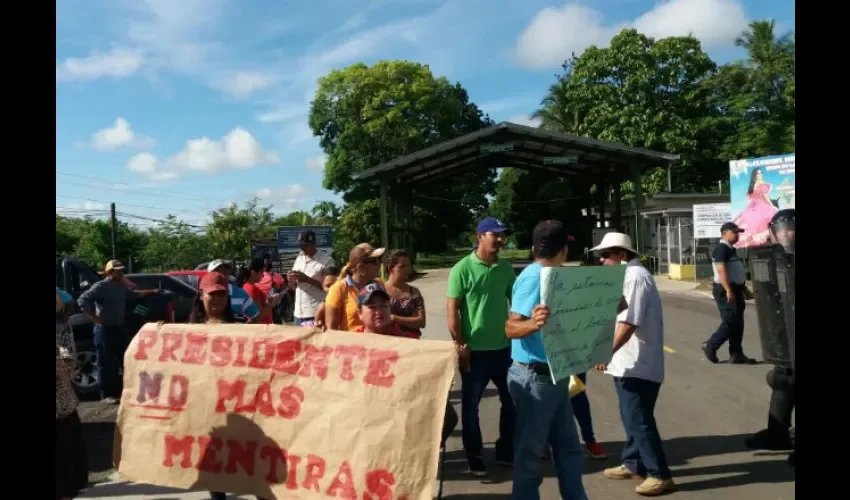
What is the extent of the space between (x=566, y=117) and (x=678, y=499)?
4622 centimetres

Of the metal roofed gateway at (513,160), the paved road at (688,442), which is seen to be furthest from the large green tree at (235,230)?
the paved road at (688,442)

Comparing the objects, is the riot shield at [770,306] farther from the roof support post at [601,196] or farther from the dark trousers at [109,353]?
the roof support post at [601,196]

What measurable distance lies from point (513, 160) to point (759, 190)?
13.8m

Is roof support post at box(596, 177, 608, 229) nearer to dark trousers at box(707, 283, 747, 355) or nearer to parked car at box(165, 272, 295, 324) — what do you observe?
parked car at box(165, 272, 295, 324)

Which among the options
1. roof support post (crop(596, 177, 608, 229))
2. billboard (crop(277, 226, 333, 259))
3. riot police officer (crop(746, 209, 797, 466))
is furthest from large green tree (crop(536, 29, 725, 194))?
riot police officer (crop(746, 209, 797, 466))

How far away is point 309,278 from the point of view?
7020 millimetres

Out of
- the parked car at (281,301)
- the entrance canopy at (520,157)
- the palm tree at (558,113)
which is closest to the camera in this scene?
the parked car at (281,301)

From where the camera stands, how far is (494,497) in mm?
4863

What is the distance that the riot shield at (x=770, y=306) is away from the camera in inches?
218

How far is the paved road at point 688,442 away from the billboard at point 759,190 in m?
11.7

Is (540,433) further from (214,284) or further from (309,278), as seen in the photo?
(309,278)

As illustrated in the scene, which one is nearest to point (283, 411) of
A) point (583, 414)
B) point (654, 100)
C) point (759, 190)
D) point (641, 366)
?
point (641, 366)

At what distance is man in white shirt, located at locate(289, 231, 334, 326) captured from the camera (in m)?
7.06
